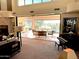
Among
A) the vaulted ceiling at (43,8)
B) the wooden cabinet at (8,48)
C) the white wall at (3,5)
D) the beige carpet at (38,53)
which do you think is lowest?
the beige carpet at (38,53)

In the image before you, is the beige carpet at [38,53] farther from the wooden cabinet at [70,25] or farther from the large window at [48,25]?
the large window at [48,25]

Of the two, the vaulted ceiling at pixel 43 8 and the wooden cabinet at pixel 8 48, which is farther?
the vaulted ceiling at pixel 43 8

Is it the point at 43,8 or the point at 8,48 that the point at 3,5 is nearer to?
the point at 43,8

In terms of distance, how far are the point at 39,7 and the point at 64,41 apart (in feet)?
18.3

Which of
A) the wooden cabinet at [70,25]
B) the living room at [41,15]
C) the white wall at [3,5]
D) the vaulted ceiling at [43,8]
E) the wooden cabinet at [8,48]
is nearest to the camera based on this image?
the wooden cabinet at [8,48]

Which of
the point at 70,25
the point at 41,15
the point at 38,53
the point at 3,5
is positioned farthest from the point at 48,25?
the point at 38,53

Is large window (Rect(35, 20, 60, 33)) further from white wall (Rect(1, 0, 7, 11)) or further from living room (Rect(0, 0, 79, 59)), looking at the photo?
white wall (Rect(1, 0, 7, 11))

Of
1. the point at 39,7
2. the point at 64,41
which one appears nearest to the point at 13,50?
the point at 64,41

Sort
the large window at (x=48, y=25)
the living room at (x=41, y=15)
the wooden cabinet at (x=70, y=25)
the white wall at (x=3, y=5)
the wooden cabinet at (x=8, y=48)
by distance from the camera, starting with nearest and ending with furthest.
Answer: the wooden cabinet at (x=8, y=48)
the living room at (x=41, y=15)
the wooden cabinet at (x=70, y=25)
the white wall at (x=3, y=5)
the large window at (x=48, y=25)

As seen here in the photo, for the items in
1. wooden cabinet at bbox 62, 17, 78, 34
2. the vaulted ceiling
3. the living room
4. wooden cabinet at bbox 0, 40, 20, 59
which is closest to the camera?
wooden cabinet at bbox 0, 40, 20, 59

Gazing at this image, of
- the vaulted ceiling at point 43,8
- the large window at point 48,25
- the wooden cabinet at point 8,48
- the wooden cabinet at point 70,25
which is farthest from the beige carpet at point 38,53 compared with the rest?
the large window at point 48,25

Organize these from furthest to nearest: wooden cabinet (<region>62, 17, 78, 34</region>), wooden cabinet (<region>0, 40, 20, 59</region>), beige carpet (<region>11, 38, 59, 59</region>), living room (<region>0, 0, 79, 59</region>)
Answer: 1. wooden cabinet (<region>62, 17, 78, 34</region>)
2. living room (<region>0, 0, 79, 59</region>)
3. beige carpet (<region>11, 38, 59, 59</region>)
4. wooden cabinet (<region>0, 40, 20, 59</region>)

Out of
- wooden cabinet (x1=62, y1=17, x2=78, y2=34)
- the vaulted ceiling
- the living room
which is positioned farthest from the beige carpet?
the vaulted ceiling

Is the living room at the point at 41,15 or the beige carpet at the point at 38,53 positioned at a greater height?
the living room at the point at 41,15
